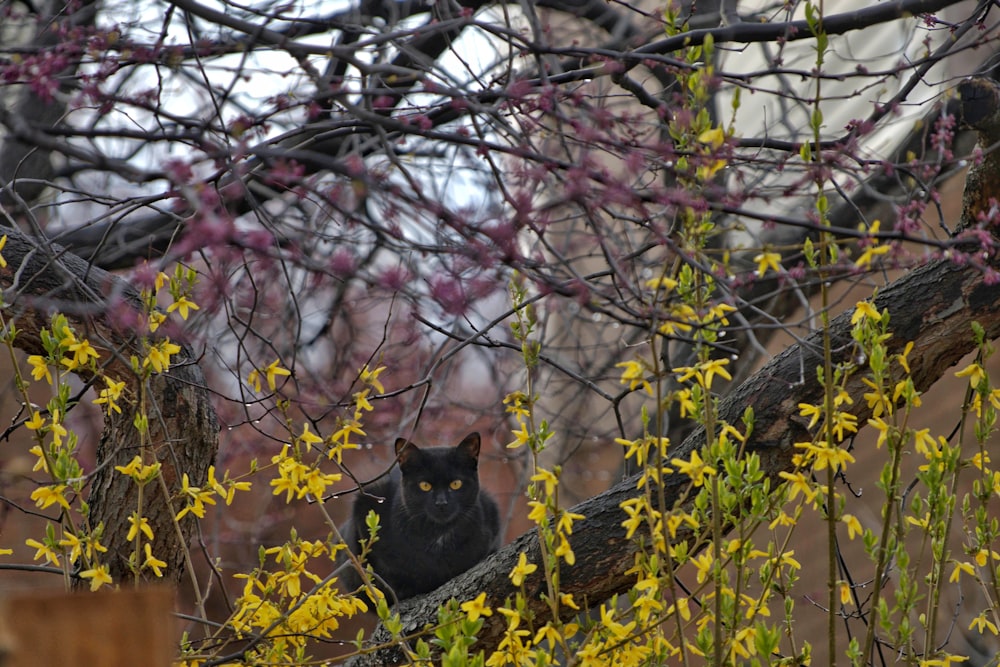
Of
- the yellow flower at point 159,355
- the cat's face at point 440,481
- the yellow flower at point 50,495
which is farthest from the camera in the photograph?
the cat's face at point 440,481

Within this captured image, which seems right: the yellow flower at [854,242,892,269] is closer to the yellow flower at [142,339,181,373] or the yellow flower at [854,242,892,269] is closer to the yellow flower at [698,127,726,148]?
the yellow flower at [698,127,726,148]

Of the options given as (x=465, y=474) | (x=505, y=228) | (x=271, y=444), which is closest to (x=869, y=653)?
(x=505, y=228)

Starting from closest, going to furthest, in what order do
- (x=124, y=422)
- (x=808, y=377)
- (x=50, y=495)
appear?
(x=50, y=495)
(x=808, y=377)
(x=124, y=422)

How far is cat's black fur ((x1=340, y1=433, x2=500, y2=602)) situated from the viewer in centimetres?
397

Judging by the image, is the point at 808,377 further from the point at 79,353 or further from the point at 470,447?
the point at 470,447

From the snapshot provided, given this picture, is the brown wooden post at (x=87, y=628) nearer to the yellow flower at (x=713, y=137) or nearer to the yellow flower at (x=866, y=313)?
the yellow flower at (x=713, y=137)

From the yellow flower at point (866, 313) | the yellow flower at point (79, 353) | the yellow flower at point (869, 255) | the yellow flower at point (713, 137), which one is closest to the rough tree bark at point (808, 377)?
the yellow flower at point (866, 313)

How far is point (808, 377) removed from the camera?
2.58 m

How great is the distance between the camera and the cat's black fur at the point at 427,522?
13.0 feet

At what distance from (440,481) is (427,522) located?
0.19 m

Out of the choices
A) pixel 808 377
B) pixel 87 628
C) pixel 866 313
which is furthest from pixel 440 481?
pixel 87 628

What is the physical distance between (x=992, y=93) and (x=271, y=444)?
3.99 metres

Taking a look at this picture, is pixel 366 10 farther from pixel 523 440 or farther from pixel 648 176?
pixel 523 440

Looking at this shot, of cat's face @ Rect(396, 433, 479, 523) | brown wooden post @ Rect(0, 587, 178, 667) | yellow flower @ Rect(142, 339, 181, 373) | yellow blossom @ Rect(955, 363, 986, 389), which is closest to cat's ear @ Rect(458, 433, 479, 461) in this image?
cat's face @ Rect(396, 433, 479, 523)
